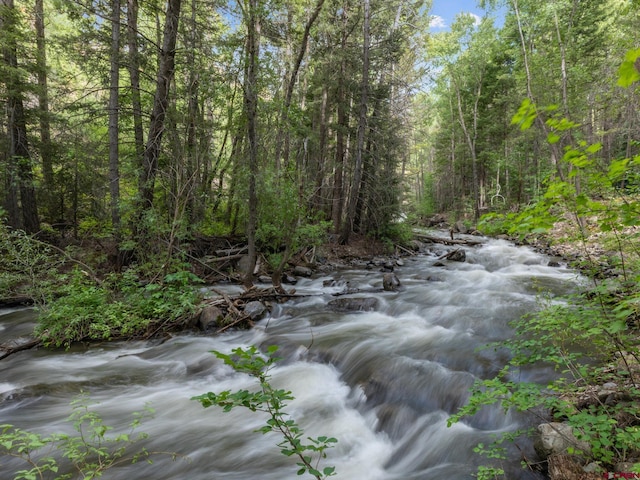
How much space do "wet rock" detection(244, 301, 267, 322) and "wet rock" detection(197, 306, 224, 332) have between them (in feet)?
1.91

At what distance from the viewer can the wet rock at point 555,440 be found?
270 cm

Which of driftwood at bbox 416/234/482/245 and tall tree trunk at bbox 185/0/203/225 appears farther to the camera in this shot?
driftwood at bbox 416/234/482/245

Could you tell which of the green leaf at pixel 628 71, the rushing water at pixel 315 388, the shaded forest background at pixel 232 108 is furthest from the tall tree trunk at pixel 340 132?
the green leaf at pixel 628 71

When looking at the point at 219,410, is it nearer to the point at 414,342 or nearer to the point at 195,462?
the point at 195,462

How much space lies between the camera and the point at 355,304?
814 centimetres

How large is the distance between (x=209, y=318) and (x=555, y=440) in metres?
5.89

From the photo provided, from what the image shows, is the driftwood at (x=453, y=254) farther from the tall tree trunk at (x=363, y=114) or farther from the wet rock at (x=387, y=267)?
the tall tree trunk at (x=363, y=114)

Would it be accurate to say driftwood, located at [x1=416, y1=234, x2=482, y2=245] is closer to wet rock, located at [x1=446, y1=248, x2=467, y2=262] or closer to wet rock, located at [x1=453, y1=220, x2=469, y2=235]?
wet rock, located at [x1=446, y1=248, x2=467, y2=262]

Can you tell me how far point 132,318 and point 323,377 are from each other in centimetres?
390

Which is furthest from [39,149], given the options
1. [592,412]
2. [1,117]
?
[592,412]

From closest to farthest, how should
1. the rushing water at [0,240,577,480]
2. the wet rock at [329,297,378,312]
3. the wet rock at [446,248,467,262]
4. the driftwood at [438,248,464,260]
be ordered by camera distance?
the rushing water at [0,240,577,480]
the wet rock at [329,297,378,312]
the wet rock at [446,248,467,262]
the driftwood at [438,248,464,260]

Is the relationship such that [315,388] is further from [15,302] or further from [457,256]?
[457,256]

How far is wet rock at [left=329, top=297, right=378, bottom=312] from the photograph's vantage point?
8.02m

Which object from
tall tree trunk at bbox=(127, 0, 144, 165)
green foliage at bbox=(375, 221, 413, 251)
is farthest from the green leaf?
green foliage at bbox=(375, 221, 413, 251)
